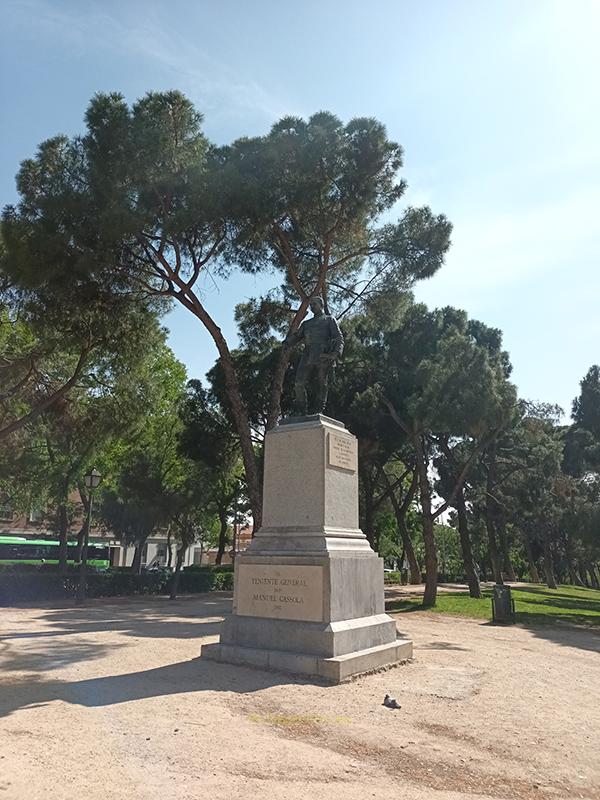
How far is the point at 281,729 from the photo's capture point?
4.96m

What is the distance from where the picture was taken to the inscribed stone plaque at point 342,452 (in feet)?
27.1

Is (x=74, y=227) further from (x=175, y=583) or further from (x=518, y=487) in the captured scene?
(x=518, y=487)

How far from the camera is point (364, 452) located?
22719 millimetres

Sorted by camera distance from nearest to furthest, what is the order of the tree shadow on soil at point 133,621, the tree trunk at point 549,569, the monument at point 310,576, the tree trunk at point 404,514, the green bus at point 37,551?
the monument at point 310,576, the tree shadow on soil at point 133,621, the tree trunk at point 404,514, the tree trunk at point 549,569, the green bus at point 37,551

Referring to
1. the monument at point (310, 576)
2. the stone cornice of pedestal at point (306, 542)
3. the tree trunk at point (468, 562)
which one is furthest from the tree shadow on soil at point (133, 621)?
the tree trunk at point (468, 562)

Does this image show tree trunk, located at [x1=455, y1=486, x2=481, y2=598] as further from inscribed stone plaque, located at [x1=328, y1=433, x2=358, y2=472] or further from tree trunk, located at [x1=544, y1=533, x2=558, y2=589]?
inscribed stone plaque, located at [x1=328, y1=433, x2=358, y2=472]

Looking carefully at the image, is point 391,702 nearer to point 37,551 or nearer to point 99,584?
point 99,584

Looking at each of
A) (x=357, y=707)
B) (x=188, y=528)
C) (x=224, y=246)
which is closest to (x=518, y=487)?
(x=188, y=528)

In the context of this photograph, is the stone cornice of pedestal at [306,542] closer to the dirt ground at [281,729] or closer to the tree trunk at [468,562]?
the dirt ground at [281,729]

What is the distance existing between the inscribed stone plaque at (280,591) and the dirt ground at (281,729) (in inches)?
30.2

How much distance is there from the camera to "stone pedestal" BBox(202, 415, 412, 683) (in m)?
7.24

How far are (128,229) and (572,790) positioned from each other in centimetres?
1282

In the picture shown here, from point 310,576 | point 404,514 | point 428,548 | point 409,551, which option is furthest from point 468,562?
point 310,576

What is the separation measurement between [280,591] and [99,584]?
51.7ft
